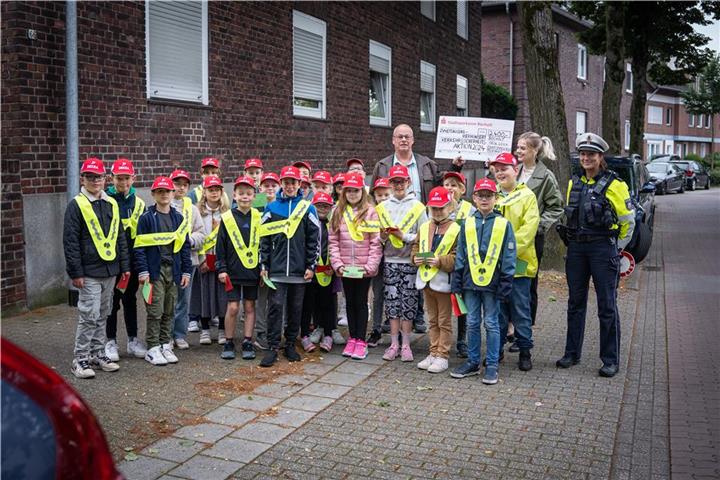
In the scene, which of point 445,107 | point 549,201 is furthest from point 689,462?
point 445,107

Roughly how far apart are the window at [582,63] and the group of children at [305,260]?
38265mm

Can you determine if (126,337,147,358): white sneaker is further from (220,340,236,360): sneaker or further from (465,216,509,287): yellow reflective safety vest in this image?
(465,216,509,287): yellow reflective safety vest

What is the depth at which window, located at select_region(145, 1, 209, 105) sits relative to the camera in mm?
11555

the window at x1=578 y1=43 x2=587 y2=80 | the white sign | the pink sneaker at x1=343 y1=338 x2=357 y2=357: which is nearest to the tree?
the window at x1=578 y1=43 x2=587 y2=80

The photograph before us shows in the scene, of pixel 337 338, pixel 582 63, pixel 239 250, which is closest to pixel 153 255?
pixel 239 250

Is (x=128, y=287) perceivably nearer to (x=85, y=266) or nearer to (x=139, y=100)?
(x=85, y=266)

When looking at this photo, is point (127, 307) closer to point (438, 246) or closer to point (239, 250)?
point (239, 250)

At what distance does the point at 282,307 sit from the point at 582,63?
40.1 metres

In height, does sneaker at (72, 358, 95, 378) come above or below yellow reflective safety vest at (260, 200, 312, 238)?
below

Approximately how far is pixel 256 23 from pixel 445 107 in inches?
435

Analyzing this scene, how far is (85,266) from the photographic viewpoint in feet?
22.2

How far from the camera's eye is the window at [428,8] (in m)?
22.2

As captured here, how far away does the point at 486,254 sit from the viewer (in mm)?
6855

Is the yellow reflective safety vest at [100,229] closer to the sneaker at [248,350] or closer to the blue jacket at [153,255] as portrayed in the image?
the blue jacket at [153,255]
